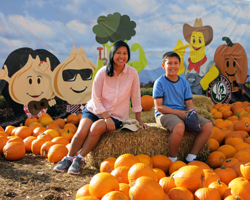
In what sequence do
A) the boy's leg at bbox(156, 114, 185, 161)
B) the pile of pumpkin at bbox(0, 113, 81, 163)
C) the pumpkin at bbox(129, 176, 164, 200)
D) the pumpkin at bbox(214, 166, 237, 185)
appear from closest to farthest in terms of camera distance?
the pumpkin at bbox(129, 176, 164, 200) → the pumpkin at bbox(214, 166, 237, 185) → the boy's leg at bbox(156, 114, 185, 161) → the pile of pumpkin at bbox(0, 113, 81, 163)

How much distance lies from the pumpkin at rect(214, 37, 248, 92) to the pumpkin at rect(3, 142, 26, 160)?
17.5 feet

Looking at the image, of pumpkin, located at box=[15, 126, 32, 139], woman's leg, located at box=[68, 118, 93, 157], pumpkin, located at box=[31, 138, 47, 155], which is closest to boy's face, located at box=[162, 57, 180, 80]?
woman's leg, located at box=[68, 118, 93, 157]

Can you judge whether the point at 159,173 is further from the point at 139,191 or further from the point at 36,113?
the point at 36,113

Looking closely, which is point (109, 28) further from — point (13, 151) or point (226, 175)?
point (226, 175)

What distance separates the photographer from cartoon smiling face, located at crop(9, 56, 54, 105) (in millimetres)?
4262

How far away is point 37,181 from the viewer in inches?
79.9

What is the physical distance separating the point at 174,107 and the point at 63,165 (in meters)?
1.46

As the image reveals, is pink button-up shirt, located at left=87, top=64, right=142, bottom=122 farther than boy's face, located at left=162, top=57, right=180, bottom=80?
No

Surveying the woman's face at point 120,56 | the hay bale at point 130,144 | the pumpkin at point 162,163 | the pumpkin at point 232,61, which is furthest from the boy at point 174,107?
the pumpkin at point 232,61

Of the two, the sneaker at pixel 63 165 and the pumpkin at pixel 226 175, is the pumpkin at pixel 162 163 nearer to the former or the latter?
the pumpkin at pixel 226 175

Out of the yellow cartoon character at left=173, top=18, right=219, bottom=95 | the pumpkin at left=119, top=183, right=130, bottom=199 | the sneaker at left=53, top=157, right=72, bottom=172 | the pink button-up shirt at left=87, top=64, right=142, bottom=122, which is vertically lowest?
the sneaker at left=53, top=157, right=72, bottom=172

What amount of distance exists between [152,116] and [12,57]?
2891mm

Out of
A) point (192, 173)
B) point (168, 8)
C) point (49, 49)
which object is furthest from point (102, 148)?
point (168, 8)

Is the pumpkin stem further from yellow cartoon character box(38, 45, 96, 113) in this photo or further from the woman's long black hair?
the woman's long black hair
